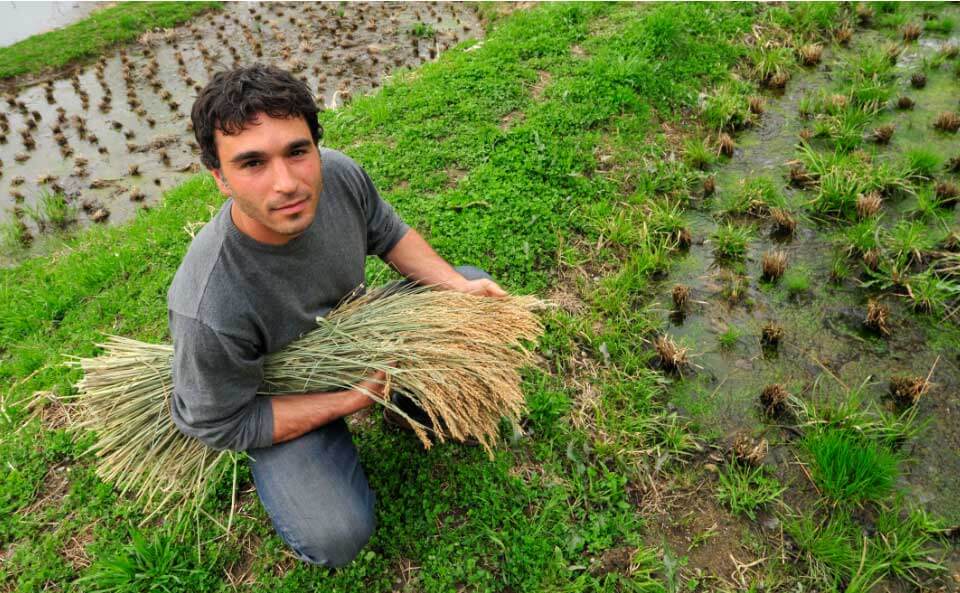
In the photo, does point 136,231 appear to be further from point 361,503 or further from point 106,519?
point 361,503

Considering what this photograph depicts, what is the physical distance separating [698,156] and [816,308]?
5.17 ft

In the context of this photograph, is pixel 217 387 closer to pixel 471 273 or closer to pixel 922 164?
pixel 471 273

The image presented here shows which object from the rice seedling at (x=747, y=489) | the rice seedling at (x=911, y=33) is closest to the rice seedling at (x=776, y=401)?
the rice seedling at (x=747, y=489)

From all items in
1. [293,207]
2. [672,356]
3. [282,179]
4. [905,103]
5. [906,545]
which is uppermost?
[282,179]

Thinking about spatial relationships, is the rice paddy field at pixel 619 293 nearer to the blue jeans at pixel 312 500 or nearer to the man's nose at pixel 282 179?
the blue jeans at pixel 312 500

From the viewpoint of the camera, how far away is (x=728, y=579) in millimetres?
2322

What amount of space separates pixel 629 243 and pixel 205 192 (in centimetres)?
346

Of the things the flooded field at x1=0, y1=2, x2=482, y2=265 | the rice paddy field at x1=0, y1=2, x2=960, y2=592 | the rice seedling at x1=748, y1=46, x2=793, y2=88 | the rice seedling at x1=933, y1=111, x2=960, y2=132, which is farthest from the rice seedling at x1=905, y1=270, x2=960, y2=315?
the flooded field at x1=0, y1=2, x2=482, y2=265

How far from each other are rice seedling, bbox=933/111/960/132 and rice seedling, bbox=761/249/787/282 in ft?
7.13

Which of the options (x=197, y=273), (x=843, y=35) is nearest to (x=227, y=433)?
(x=197, y=273)

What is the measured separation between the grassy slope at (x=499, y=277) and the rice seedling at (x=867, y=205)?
3.71ft

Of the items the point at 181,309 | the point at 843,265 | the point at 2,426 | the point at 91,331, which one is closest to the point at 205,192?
the point at 91,331

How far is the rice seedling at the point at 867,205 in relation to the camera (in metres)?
3.71

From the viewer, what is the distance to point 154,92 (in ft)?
21.7
